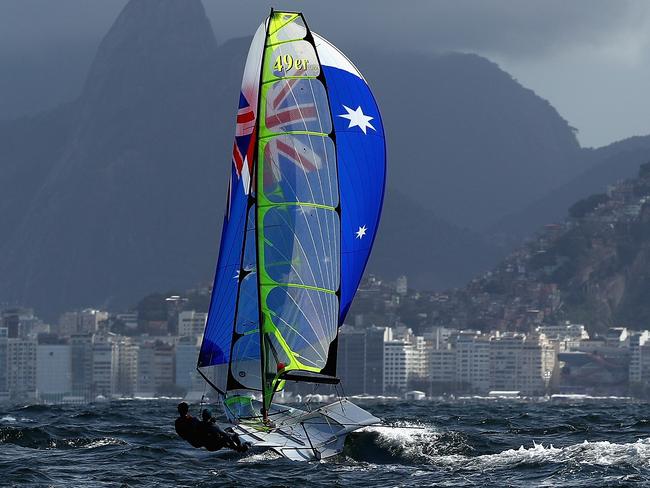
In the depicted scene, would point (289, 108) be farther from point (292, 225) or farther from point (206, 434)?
point (206, 434)

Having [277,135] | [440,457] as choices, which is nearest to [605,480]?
[440,457]

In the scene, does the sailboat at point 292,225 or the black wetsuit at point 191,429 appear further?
the sailboat at point 292,225

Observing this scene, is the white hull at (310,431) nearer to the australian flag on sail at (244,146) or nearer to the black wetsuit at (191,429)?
the black wetsuit at (191,429)

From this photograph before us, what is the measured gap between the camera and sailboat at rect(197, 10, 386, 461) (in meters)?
38.7

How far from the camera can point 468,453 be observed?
38844 millimetres

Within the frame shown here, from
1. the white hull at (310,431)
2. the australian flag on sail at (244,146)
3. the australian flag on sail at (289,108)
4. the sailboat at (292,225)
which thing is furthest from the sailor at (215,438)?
the australian flag on sail at (289,108)

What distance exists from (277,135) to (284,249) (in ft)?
8.10

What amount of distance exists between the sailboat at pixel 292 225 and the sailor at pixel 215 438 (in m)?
0.85

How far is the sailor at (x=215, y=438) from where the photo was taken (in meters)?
36.8

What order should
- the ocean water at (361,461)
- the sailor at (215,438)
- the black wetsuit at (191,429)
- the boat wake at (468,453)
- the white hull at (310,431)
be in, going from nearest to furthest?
the ocean water at (361,461), the boat wake at (468,453), the white hull at (310,431), the sailor at (215,438), the black wetsuit at (191,429)

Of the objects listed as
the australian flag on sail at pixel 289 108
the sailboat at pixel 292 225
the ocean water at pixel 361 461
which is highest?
the australian flag on sail at pixel 289 108

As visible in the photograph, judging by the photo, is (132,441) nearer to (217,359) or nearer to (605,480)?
(217,359)

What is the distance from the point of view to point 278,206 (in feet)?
127

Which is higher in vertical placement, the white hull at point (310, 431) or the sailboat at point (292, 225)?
the sailboat at point (292, 225)
